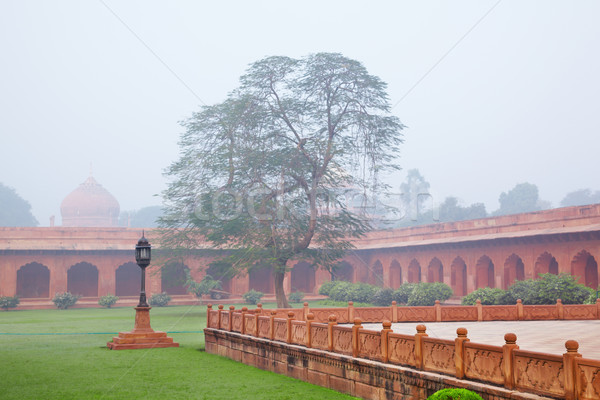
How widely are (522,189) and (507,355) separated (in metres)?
80.0

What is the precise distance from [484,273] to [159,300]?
1824 cm

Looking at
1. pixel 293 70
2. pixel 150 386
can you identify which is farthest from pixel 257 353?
pixel 293 70

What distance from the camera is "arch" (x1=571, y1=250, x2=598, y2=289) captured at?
27297 millimetres

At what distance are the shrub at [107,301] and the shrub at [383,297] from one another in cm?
1486

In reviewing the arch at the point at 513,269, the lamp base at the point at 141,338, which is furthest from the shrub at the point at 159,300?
the lamp base at the point at 141,338

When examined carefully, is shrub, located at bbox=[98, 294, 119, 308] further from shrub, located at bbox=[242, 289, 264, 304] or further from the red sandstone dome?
the red sandstone dome

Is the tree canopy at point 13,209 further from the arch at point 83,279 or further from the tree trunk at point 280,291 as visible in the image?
the tree trunk at point 280,291

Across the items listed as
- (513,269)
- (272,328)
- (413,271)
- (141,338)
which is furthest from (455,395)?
(413,271)

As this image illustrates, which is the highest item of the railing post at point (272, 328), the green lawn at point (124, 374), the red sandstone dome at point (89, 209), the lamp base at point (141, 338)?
the red sandstone dome at point (89, 209)

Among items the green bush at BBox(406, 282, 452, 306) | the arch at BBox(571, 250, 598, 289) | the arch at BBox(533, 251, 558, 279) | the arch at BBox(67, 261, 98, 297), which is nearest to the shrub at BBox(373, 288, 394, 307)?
Result: the green bush at BBox(406, 282, 452, 306)

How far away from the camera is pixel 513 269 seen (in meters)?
31.1

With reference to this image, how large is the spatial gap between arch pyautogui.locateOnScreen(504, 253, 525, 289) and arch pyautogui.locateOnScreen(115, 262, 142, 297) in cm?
2284

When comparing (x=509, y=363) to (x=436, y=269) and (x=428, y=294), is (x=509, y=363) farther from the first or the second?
(x=436, y=269)

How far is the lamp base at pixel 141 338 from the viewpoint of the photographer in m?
16.5
